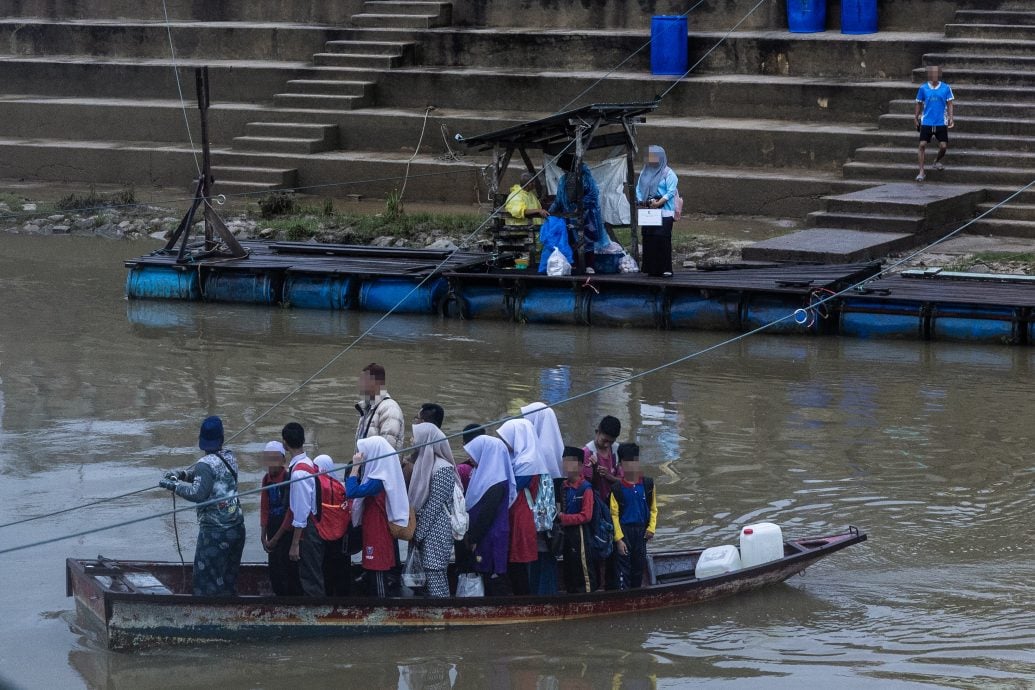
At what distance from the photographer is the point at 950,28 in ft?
70.4

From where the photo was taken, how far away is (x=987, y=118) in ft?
65.3

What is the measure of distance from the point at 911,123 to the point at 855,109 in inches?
47.6

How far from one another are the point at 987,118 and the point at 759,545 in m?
13.1

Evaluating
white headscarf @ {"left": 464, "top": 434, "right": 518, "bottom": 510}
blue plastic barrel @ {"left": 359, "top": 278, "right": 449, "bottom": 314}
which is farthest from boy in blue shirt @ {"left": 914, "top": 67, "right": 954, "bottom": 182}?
white headscarf @ {"left": 464, "top": 434, "right": 518, "bottom": 510}

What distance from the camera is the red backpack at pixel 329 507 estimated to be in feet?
25.7

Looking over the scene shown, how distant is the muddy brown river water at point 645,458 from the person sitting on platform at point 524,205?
3.98 feet

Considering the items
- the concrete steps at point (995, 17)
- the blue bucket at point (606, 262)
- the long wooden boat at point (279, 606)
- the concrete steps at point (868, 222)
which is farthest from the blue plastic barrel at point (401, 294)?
the concrete steps at point (995, 17)

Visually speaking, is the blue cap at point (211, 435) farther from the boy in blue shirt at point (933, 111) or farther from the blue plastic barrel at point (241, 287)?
the boy in blue shirt at point (933, 111)

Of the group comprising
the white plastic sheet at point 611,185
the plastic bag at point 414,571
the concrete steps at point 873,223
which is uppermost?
the white plastic sheet at point 611,185

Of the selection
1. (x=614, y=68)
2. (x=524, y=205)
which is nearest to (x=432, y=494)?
(x=524, y=205)

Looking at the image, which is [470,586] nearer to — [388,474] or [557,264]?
[388,474]

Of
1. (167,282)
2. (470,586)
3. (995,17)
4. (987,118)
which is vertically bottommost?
(470,586)

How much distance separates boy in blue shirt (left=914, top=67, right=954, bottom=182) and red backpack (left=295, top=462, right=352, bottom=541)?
13181mm

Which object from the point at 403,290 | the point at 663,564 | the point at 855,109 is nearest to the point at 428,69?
the point at 855,109
